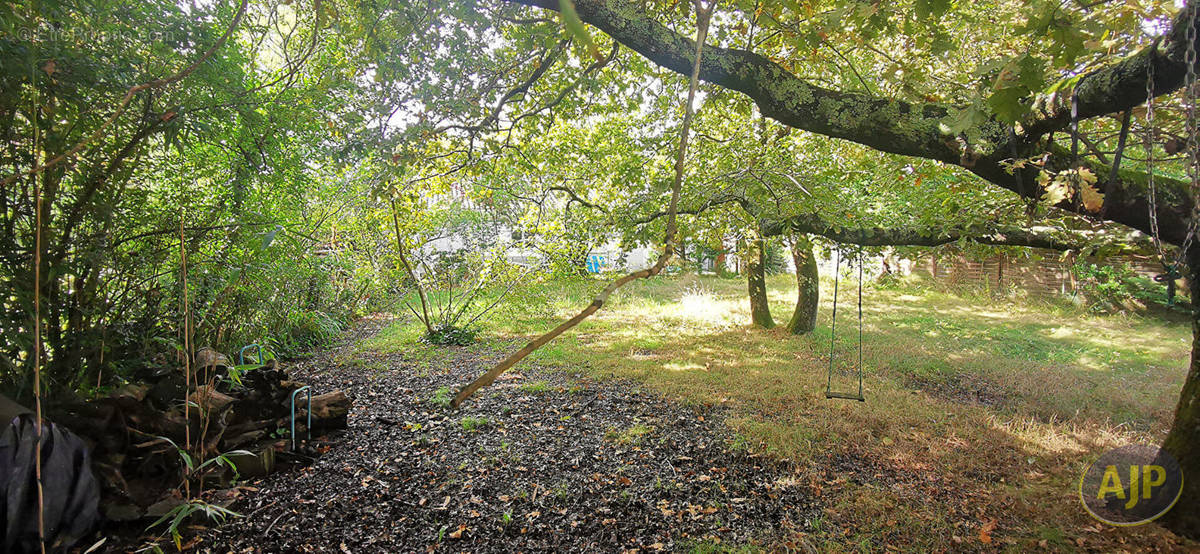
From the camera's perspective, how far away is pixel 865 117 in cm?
226

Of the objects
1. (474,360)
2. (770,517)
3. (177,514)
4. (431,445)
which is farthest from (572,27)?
(474,360)

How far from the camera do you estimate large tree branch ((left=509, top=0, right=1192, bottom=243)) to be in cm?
218

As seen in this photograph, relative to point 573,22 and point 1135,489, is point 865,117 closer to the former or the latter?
point 573,22

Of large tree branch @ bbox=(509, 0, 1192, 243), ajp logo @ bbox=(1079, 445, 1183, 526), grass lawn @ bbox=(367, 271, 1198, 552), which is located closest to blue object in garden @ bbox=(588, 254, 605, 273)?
grass lawn @ bbox=(367, 271, 1198, 552)

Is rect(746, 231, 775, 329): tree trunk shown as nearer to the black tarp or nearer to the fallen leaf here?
the fallen leaf

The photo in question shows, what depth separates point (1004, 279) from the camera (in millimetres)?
9562

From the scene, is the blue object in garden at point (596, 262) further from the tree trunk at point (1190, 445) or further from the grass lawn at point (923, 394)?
the tree trunk at point (1190, 445)

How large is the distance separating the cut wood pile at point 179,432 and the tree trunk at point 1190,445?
445 centimetres

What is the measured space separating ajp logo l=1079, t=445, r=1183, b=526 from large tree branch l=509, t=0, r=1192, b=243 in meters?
1.16

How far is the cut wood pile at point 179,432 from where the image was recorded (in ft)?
7.66

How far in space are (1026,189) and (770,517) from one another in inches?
80.1

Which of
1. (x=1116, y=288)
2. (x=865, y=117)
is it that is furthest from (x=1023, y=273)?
(x=865, y=117)

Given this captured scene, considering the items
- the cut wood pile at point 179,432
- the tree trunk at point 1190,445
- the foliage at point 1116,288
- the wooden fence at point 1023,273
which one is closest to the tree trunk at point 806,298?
the wooden fence at point 1023,273

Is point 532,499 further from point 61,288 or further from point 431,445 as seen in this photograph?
point 61,288
